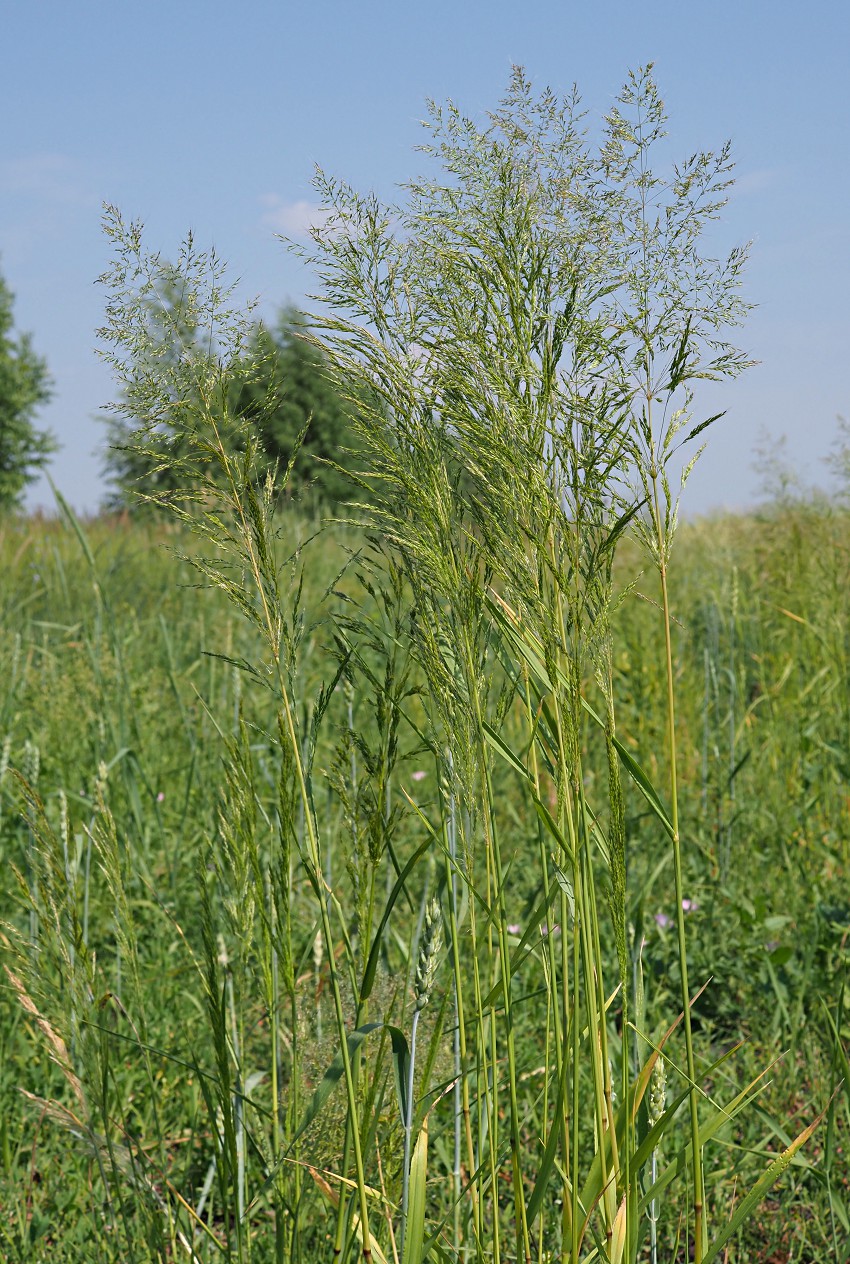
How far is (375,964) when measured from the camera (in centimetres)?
103

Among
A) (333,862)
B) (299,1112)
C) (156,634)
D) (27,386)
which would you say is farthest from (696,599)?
(27,386)

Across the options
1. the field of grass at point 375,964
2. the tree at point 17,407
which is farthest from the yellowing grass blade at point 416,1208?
the tree at point 17,407

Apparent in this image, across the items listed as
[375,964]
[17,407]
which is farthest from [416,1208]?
[17,407]

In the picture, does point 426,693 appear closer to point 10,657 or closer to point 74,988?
point 74,988

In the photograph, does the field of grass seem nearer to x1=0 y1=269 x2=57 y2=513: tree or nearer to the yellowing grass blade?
the yellowing grass blade

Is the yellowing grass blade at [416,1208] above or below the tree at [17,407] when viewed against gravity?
below

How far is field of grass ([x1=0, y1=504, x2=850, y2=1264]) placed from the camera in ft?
3.59

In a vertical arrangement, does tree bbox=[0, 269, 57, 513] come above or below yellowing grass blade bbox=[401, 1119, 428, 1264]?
above

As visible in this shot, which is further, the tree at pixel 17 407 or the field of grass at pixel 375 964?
the tree at pixel 17 407

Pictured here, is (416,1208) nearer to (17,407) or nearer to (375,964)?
(375,964)

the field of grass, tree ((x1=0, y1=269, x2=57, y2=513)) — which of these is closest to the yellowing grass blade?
the field of grass

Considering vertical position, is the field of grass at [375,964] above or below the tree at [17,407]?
below

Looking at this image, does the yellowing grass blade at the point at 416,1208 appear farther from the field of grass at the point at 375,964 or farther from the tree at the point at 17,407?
the tree at the point at 17,407

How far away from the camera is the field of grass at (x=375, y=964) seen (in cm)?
109
